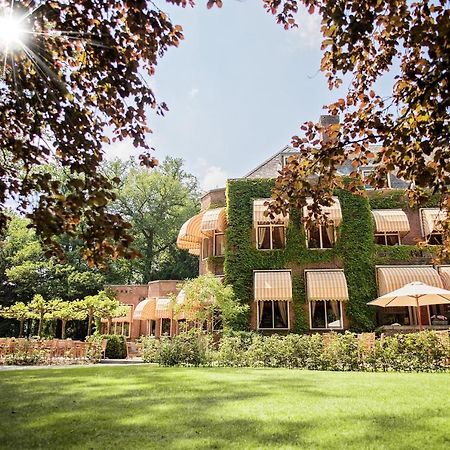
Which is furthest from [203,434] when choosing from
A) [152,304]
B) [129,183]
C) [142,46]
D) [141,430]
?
[129,183]

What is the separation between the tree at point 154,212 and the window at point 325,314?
25470 millimetres

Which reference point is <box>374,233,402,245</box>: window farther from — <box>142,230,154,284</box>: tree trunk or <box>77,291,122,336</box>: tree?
<box>142,230,154,284</box>: tree trunk

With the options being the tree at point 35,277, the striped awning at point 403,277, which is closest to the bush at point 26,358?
the striped awning at point 403,277

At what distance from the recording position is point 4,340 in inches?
843

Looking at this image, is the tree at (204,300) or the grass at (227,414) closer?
the grass at (227,414)

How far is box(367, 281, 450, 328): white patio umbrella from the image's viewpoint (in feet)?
59.9

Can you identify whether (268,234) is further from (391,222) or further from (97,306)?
(97,306)

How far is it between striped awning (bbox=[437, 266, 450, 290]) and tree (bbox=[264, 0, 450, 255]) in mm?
18933

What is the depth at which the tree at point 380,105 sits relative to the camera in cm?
482

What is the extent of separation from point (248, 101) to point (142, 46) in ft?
18.6

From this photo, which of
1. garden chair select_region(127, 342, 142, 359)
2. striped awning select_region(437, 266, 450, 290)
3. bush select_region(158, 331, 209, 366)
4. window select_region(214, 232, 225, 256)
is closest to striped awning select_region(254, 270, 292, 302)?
window select_region(214, 232, 225, 256)

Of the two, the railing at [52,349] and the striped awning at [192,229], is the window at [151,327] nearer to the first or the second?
the striped awning at [192,229]

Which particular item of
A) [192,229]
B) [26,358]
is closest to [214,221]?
[192,229]

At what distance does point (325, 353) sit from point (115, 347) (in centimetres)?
1499
